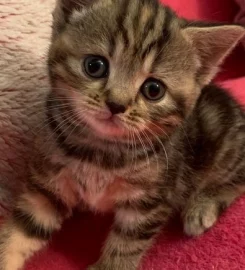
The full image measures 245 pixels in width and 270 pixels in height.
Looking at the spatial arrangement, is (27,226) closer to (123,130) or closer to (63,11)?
(123,130)

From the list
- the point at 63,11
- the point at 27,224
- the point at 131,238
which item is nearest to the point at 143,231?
the point at 131,238

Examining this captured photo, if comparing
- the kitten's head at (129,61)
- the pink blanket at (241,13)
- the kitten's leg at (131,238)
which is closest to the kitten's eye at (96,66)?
the kitten's head at (129,61)

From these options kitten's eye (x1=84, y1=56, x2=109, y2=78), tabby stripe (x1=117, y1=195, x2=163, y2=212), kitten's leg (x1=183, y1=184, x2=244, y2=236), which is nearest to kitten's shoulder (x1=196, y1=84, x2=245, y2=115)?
kitten's leg (x1=183, y1=184, x2=244, y2=236)

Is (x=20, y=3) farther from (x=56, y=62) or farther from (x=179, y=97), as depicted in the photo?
(x=179, y=97)

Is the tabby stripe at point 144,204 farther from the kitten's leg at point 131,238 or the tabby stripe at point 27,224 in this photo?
the tabby stripe at point 27,224

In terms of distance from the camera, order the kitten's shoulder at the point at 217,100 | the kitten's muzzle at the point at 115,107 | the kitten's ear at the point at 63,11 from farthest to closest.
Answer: the kitten's shoulder at the point at 217,100 < the kitten's ear at the point at 63,11 < the kitten's muzzle at the point at 115,107

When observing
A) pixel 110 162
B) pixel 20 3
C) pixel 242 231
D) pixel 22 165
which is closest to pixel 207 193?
pixel 242 231

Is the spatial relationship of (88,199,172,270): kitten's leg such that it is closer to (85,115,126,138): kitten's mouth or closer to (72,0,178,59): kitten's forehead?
(85,115,126,138): kitten's mouth
